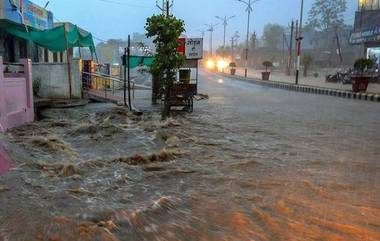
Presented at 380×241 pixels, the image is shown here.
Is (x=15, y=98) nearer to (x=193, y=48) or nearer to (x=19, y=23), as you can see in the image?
(x=19, y=23)

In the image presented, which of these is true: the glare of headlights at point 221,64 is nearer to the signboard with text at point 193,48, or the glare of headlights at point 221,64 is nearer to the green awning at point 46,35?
the green awning at point 46,35

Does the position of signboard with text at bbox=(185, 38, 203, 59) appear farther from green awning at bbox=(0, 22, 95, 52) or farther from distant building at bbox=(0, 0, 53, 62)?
distant building at bbox=(0, 0, 53, 62)

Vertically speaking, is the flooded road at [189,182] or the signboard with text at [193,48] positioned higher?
the signboard with text at [193,48]

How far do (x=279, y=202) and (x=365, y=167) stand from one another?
3.11 metres

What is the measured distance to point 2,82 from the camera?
452 inches

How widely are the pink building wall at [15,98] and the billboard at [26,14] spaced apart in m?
4.48

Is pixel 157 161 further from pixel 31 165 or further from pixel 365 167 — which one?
pixel 365 167

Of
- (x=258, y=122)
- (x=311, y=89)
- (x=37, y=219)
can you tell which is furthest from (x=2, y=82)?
(x=311, y=89)

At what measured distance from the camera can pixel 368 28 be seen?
121 ft

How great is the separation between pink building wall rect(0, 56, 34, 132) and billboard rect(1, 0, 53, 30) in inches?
176

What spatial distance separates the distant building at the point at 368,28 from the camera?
36.1 metres

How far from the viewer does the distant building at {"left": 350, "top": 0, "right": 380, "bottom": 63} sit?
3609cm

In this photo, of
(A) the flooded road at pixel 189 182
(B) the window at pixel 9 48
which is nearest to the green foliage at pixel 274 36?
(B) the window at pixel 9 48

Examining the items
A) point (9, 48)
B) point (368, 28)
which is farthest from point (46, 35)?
point (368, 28)
